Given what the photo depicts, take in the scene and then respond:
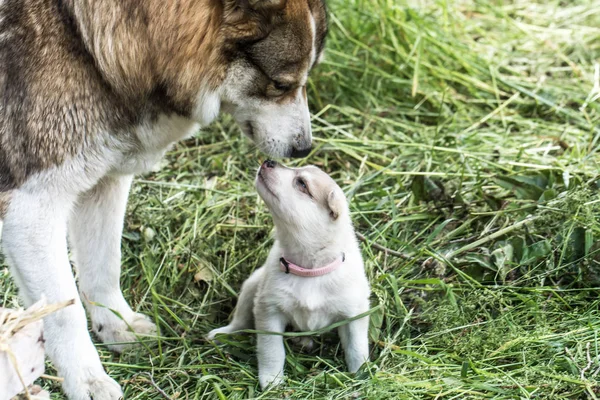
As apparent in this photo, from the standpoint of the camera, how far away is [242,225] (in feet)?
14.2

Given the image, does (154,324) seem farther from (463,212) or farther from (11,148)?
(463,212)

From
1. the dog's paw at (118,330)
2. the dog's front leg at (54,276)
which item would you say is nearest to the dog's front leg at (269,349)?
the dog's front leg at (54,276)

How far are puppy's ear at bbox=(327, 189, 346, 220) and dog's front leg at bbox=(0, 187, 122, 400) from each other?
1.03 m

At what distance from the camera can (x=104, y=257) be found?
3.77m

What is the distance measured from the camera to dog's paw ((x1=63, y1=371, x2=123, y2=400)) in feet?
10.7

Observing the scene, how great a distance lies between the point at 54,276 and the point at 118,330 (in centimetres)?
73

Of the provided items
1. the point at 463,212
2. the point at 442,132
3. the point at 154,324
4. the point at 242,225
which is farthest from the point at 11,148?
the point at 442,132

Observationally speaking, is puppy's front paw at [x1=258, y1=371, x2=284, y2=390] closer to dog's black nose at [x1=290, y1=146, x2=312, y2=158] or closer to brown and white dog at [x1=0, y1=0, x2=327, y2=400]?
brown and white dog at [x1=0, y1=0, x2=327, y2=400]

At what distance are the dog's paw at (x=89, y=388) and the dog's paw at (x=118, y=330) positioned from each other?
1.68 feet

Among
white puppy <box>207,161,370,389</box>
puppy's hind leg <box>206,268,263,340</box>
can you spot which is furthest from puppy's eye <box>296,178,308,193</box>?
puppy's hind leg <box>206,268,263,340</box>

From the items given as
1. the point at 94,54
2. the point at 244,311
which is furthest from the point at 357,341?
the point at 94,54

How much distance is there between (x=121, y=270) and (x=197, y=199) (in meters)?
0.65

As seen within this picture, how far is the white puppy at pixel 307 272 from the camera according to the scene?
3.34m

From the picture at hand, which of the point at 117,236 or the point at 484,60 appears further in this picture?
the point at 484,60
